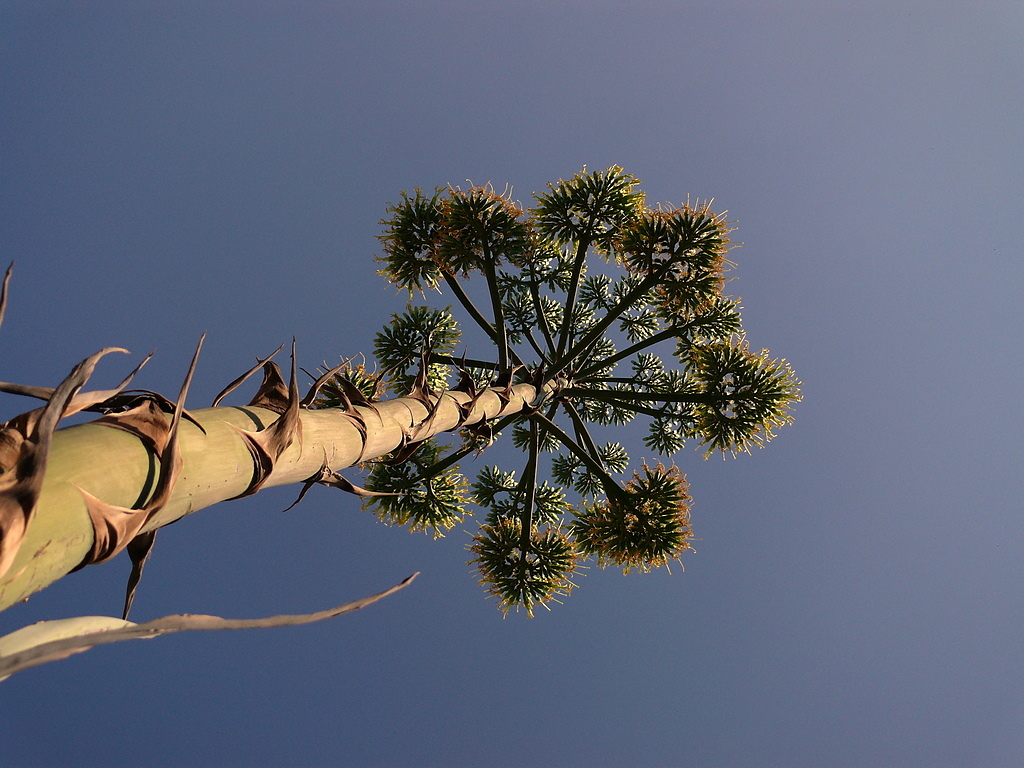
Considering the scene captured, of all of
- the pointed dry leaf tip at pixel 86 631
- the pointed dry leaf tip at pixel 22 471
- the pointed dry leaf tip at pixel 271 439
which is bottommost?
the pointed dry leaf tip at pixel 86 631

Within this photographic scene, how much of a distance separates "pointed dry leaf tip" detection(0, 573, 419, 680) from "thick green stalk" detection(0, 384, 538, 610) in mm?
152

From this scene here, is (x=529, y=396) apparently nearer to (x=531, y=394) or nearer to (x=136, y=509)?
(x=531, y=394)

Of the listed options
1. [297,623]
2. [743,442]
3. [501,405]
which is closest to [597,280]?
[743,442]

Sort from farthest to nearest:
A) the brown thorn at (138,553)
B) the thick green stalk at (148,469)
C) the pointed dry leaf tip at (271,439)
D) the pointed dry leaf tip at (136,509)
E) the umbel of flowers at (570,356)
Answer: the umbel of flowers at (570,356) < the pointed dry leaf tip at (271,439) < the brown thorn at (138,553) < the pointed dry leaf tip at (136,509) < the thick green stalk at (148,469)

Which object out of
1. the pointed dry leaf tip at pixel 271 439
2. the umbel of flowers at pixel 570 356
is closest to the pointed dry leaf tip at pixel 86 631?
the pointed dry leaf tip at pixel 271 439

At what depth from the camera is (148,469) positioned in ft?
5.32

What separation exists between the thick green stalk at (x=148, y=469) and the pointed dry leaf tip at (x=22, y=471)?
0.23 ft

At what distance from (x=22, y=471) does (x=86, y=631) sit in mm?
388

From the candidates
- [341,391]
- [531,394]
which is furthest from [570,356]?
[341,391]

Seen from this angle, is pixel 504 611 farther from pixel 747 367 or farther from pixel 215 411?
pixel 215 411

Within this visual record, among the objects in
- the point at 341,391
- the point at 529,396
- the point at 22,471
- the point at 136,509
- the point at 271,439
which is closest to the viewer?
the point at 22,471

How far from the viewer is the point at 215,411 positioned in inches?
83.3

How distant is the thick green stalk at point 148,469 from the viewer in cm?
125

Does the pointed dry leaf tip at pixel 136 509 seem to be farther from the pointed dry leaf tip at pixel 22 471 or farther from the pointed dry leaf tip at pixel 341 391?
the pointed dry leaf tip at pixel 341 391
